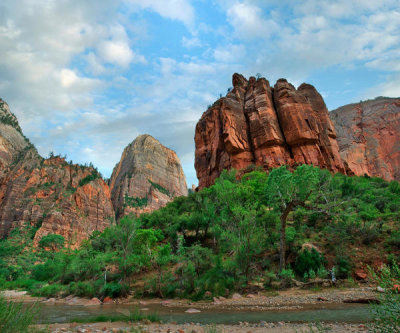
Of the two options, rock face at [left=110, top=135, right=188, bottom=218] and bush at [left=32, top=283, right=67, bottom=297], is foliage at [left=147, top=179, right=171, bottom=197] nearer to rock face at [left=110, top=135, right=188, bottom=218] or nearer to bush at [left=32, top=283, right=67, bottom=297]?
rock face at [left=110, top=135, right=188, bottom=218]

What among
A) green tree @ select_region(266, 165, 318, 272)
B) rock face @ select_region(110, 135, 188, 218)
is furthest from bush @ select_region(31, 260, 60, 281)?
rock face @ select_region(110, 135, 188, 218)

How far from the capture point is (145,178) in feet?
363

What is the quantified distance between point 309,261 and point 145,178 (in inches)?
3816

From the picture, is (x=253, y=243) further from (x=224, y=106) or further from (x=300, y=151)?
(x=224, y=106)

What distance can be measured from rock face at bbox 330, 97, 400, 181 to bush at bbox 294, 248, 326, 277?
5780 cm

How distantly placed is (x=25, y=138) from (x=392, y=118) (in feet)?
475

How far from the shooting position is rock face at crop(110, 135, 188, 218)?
102m

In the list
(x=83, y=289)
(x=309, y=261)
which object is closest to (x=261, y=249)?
(x=309, y=261)

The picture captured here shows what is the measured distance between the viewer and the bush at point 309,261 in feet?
63.8

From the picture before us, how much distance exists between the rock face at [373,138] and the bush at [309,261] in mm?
57800

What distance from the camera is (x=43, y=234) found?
218 ft

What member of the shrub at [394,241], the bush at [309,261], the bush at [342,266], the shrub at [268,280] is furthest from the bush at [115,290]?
the shrub at [394,241]

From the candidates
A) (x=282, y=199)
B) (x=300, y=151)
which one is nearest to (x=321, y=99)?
(x=300, y=151)

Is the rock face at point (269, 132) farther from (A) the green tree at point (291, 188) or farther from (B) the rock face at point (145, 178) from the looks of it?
(B) the rock face at point (145, 178)
